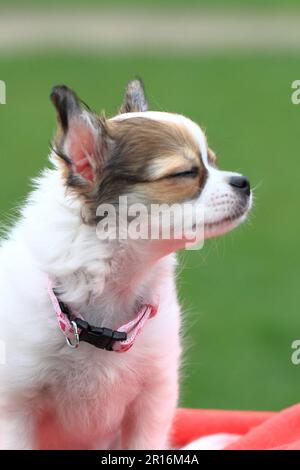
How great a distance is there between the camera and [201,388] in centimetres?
799

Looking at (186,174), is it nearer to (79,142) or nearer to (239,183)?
(239,183)

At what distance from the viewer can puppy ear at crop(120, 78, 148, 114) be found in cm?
483

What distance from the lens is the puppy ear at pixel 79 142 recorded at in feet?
13.9

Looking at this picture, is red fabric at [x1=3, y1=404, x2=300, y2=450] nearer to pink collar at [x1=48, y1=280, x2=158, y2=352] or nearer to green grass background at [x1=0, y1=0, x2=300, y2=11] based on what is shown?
pink collar at [x1=48, y1=280, x2=158, y2=352]

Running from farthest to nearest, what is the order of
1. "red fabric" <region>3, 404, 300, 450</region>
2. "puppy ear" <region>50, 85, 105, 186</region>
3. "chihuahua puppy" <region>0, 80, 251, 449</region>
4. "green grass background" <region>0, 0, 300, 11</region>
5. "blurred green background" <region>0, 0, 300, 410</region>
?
"green grass background" <region>0, 0, 300, 11</region> → "blurred green background" <region>0, 0, 300, 410</region> → "red fabric" <region>3, 404, 300, 450</region> → "chihuahua puppy" <region>0, 80, 251, 449</region> → "puppy ear" <region>50, 85, 105, 186</region>

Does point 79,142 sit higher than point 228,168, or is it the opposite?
point 79,142

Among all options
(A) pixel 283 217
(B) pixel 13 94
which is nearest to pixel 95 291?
(A) pixel 283 217

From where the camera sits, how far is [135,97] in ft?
15.9

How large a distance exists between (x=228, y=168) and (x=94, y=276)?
7.66m

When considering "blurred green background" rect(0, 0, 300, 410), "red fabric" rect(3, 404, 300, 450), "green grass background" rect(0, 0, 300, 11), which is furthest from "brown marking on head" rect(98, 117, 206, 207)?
"green grass background" rect(0, 0, 300, 11)

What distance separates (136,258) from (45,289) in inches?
15.7

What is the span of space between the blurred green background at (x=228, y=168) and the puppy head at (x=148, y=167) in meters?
0.59

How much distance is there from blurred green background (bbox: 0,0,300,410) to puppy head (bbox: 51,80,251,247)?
0.59 meters

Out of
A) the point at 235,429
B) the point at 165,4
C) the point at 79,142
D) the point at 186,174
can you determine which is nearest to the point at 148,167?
the point at 186,174
